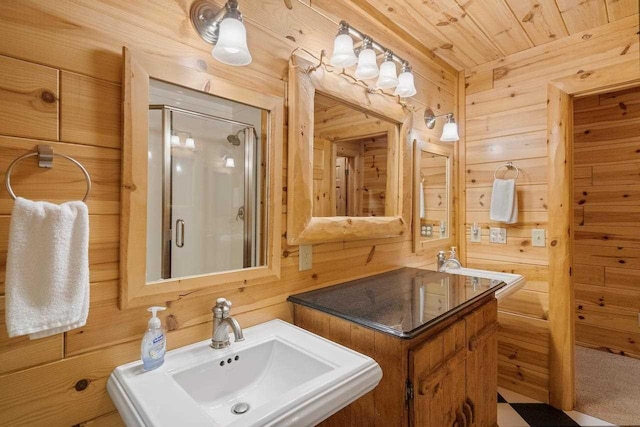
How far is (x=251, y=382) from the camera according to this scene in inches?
38.0

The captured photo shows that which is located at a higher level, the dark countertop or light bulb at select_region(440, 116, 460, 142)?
light bulb at select_region(440, 116, 460, 142)

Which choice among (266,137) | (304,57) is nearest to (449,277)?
(266,137)

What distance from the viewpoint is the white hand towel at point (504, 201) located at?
1932 mm

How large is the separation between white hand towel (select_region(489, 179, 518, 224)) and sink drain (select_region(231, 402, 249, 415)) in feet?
5.83

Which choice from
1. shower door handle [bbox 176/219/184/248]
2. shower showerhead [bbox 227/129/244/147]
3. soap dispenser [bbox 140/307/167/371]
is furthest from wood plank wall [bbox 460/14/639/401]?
soap dispenser [bbox 140/307/167/371]

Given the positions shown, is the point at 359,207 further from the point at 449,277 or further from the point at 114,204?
the point at 114,204

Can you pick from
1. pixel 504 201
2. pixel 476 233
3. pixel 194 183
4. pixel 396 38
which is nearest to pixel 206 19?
pixel 194 183

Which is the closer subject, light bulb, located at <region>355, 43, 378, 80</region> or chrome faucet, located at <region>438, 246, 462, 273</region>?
light bulb, located at <region>355, 43, 378, 80</region>

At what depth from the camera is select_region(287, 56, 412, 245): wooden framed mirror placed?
1.22 m

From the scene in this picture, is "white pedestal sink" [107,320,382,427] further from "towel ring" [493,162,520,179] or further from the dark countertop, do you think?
"towel ring" [493,162,520,179]

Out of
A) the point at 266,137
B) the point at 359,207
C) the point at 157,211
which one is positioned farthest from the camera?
the point at 359,207

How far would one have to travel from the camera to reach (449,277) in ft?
5.23

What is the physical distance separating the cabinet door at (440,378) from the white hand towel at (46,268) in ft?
2.83

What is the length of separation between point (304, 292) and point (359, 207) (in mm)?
482
